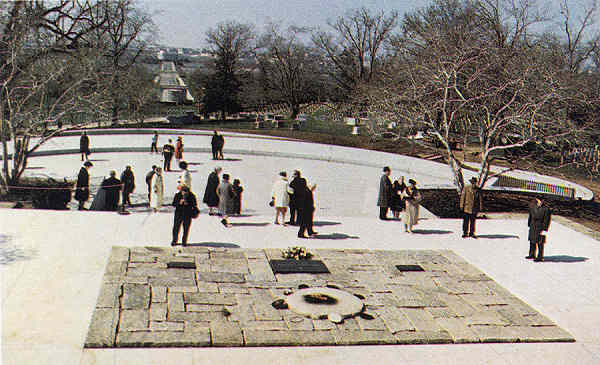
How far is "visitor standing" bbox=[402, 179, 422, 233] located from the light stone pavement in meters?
0.27

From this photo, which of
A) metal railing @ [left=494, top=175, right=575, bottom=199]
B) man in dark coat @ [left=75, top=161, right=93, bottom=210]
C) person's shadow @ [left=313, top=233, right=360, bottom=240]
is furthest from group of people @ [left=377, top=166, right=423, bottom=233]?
metal railing @ [left=494, top=175, right=575, bottom=199]

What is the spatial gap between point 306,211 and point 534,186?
1336 cm

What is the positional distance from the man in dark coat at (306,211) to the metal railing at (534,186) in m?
12.3

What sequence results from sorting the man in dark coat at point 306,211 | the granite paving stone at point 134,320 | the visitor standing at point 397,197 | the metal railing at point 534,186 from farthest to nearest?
the metal railing at point 534,186 < the visitor standing at point 397,197 < the man in dark coat at point 306,211 < the granite paving stone at point 134,320

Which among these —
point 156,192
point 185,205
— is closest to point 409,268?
point 185,205

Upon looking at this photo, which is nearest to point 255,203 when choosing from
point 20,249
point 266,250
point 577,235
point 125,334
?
point 266,250

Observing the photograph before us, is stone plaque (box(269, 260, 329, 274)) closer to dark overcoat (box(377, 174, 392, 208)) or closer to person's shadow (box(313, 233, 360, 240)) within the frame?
person's shadow (box(313, 233, 360, 240))

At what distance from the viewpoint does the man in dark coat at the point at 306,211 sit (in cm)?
1229

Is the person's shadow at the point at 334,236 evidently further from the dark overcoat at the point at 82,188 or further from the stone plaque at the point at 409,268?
the dark overcoat at the point at 82,188

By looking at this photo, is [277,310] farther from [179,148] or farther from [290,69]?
[290,69]

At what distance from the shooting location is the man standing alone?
1288cm

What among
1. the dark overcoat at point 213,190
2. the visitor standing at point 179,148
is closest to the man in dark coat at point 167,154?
the visitor standing at point 179,148

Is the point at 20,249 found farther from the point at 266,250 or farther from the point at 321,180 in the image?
the point at 321,180

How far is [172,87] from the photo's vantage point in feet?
324
